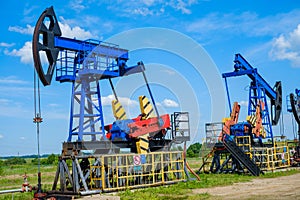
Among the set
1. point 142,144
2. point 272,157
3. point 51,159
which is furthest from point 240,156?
point 51,159

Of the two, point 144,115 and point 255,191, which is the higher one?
point 144,115

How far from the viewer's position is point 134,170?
1526 cm

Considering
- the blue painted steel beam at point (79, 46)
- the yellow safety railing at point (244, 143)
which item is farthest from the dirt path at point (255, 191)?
the blue painted steel beam at point (79, 46)

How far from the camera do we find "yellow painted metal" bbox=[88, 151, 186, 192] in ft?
47.0

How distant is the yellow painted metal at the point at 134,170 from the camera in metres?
14.3

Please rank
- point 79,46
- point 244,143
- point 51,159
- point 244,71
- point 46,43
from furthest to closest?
point 51,159 < point 244,71 < point 244,143 < point 79,46 < point 46,43

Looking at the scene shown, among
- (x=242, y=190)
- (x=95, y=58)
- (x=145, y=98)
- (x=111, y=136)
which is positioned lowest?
(x=242, y=190)

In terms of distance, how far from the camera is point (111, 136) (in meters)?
16.8

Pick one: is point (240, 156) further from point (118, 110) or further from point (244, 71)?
point (244, 71)

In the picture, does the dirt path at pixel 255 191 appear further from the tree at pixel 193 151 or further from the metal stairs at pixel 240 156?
the tree at pixel 193 151

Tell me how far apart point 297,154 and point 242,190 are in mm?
12796

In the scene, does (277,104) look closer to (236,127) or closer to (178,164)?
(236,127)

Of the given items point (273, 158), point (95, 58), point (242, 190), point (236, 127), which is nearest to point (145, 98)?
point (95, 58)

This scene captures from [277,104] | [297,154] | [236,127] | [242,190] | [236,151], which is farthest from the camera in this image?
[277,104]
